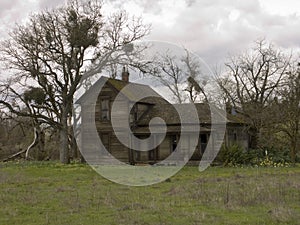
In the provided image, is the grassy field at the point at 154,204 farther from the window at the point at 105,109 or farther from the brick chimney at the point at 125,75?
the brick chimney at the point at 125,75

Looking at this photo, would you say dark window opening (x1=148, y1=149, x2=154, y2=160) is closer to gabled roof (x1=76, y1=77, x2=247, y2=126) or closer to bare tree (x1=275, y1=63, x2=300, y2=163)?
gabled roof (x1=76, y1=77, x2=247, y2=126)

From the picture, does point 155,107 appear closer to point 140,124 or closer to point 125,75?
point 140,124

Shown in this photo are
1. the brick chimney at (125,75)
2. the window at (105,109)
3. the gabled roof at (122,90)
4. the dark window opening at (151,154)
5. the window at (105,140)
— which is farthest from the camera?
the brick chimney at (125,75)

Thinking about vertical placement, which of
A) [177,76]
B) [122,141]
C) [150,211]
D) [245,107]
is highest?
[177,76]

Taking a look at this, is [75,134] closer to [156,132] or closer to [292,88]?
[156,132]

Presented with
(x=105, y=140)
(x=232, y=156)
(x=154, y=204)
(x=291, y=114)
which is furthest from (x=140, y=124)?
(x=154, y=204)

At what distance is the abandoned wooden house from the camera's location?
3114 centimetres

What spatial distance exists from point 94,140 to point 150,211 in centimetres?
2275

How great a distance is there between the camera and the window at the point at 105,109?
32.5 meters

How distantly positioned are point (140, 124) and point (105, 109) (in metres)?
2.97

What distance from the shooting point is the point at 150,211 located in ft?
35.7

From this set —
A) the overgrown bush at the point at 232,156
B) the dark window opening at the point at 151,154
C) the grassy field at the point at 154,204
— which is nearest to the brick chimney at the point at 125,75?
the dark window opening at the point at 151,154

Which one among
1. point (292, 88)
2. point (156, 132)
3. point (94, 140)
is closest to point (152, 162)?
point (156, 132)

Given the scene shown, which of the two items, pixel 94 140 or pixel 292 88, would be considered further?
pixel 94 140
